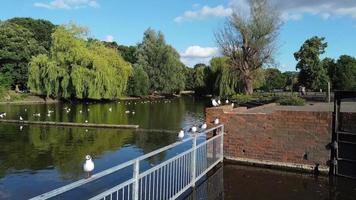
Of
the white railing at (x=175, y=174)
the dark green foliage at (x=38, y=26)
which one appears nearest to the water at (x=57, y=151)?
the white railing at (x=175, y=174)

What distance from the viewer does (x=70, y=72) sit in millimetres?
54000

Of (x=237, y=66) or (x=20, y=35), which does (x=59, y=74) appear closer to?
(x=20, y=35)

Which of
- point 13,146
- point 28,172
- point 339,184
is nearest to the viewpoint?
point 339,184

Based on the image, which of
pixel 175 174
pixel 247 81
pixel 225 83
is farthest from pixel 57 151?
pixel 225 83

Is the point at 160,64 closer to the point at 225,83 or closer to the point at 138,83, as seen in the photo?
the point at 138,83

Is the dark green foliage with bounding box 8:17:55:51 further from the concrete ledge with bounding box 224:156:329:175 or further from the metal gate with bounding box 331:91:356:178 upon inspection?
the metal gate with bounding box 331:91:356:178

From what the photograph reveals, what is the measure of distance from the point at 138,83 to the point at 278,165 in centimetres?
5630

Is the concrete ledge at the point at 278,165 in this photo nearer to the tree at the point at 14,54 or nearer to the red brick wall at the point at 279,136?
the red brick wall at the point at 279,136

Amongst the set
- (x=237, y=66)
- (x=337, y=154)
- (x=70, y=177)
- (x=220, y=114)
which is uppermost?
(x=237, y=66)

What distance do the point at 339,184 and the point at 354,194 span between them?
97 cm

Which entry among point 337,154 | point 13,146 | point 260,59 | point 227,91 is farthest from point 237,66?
point 337,154

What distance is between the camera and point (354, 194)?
33.8ft

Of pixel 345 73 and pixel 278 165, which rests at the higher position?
pixel 345 73

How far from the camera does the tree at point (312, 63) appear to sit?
56594 mm
